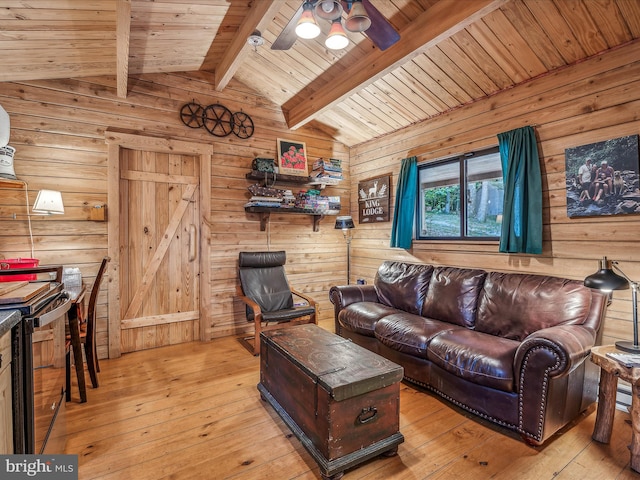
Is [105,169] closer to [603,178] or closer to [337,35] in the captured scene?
[337,35]

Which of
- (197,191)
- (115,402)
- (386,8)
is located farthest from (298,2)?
(115,402)

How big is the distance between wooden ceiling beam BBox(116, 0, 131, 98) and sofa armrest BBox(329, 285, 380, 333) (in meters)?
2.84

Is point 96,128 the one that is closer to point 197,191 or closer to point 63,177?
point 63,177

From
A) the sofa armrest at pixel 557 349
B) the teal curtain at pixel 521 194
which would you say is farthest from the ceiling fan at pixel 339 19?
the sofa armrest at pixel 557 349

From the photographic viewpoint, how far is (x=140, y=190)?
3.59m

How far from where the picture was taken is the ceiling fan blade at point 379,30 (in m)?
1.92

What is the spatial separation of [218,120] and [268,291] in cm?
214

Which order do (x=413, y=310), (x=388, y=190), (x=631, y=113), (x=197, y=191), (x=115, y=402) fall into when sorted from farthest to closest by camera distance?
(x=388, y=190)
(x=197, y=191)
(x=413, y=310)
(x=115, y=402)
(x=631, y=113)

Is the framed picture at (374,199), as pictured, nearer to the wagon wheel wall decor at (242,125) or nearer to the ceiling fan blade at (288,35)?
the wagon wheel wall decor at (242,125)

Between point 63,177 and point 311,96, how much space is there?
2.71 metres

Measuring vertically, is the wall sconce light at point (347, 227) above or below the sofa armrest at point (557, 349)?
above

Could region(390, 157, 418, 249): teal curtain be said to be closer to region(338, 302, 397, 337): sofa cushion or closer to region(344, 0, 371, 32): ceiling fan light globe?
region(338, 302, 397, 337): sofa cushion

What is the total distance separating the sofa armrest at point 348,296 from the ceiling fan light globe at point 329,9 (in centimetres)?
253

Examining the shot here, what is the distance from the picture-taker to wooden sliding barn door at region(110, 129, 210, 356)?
3521mm
